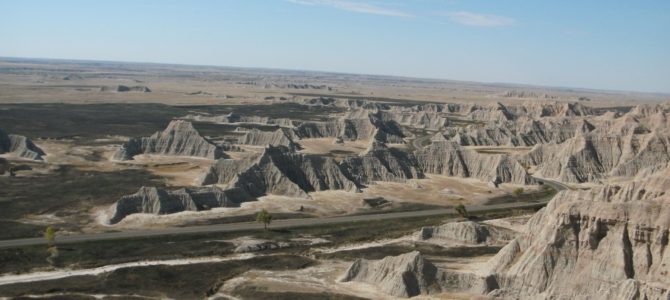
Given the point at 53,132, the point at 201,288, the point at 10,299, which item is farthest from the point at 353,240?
the point at 53,132

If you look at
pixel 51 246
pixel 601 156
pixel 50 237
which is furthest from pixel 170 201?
pixel 601 156

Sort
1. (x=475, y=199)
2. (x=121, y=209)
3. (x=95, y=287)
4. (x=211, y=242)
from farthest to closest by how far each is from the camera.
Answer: (x=475, y=199), (x=121, y=209), (x=211, y=242), (x=95, y=287)

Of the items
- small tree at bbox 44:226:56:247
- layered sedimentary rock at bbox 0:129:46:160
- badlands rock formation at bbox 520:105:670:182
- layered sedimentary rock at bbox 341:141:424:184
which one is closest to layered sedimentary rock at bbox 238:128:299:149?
layered sedimentary rock at bbox 341:141:424:184

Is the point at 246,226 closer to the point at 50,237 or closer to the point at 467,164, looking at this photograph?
the point at 50,237

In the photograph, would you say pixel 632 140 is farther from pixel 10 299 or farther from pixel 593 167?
pixel 10 299

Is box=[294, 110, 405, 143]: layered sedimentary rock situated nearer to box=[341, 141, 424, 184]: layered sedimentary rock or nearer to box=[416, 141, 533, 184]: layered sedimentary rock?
box=[416, 141, 533, 184]: layered sedimentary rock

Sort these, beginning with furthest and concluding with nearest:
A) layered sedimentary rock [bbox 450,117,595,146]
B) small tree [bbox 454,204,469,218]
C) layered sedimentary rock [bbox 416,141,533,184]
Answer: layered sedimentary rock [bbox 450,117,595,146]
layered sedimentary rock [bbox 416,141,533,184]
small tree [bbox 454,204,469,218]

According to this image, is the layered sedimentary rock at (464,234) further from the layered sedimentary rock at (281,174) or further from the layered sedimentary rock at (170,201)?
the layered sedimentary rock at (170,201)
